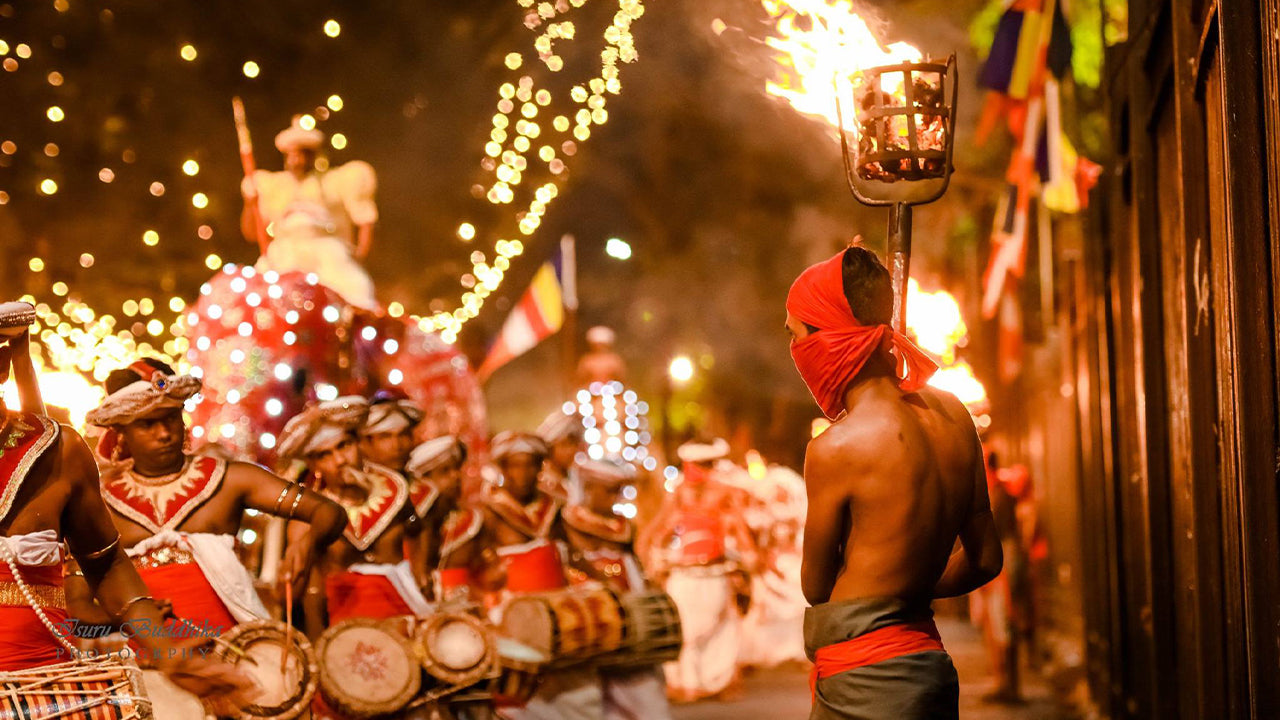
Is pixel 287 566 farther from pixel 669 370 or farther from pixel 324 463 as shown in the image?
pixel 669 370

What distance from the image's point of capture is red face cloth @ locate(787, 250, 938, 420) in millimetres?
5176

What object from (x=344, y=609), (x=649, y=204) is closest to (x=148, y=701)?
(x=344, y=609)

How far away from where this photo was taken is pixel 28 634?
16.1 ft

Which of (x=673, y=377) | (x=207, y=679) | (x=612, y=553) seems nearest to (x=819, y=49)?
(x=207, y=679)

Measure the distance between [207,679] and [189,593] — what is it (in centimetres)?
168

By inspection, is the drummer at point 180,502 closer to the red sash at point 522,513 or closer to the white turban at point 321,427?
the white turban at point 321,427

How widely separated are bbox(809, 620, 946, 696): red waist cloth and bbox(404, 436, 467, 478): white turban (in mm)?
5815

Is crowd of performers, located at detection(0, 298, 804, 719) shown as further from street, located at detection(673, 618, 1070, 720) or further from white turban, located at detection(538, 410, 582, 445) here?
street, located at detection(673, 618, 1070, 720)

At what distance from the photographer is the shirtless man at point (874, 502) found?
5059 millimetres

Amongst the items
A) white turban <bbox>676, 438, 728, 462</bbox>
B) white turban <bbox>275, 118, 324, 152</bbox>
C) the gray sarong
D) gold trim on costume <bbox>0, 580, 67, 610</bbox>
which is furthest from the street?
gold trim on costume <bbox>0, 580, 67, 610</bbox>

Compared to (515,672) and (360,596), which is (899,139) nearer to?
(360,596)

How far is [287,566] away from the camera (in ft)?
24.8

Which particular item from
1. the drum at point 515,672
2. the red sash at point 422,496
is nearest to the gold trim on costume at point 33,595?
the drum at point 515,672

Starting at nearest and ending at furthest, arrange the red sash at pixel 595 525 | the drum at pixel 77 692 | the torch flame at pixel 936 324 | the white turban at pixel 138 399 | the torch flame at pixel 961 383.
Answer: the drum at pixel 77 692 < the white turban at pixel 138 399 < the red sash at pixel 595 525 < the torch flame at pixel 961 383 < the torch flame at pixel 936 324
